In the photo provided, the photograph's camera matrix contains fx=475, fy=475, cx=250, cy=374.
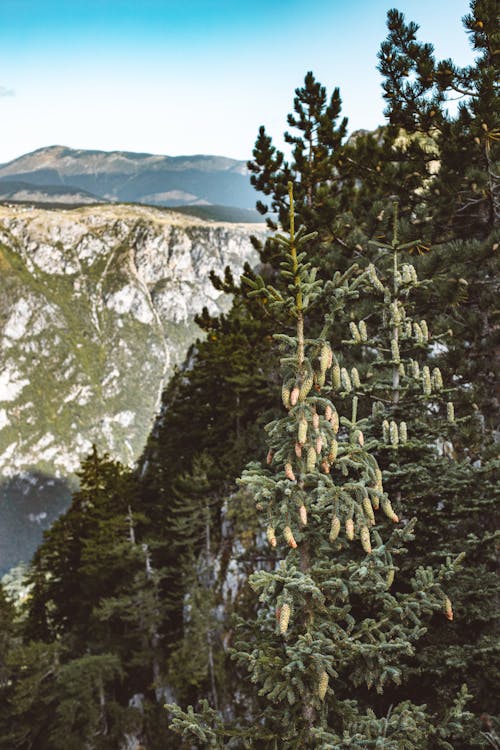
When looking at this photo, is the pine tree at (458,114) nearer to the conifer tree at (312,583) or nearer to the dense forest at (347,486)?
the dense forest at (347,486)

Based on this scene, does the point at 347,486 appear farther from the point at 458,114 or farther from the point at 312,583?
the point at 458,114

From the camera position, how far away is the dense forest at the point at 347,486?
5.48 meters

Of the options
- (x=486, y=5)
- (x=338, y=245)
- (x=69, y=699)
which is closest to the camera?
(x=486, y=5)

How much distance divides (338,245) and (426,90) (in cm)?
500

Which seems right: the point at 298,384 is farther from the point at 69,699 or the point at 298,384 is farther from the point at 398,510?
the point at 69,699

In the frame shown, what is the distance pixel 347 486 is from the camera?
537 centimetres

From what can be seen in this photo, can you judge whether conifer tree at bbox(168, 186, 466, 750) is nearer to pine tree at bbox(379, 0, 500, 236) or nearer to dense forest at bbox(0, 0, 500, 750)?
dense forest at bbox(0, 0, 500, 750)

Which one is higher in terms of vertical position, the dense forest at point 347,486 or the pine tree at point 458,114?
the pine tree at point 458,114

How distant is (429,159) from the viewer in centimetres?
1280

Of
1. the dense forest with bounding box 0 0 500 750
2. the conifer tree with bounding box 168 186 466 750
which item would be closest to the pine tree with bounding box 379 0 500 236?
the dense forest with bounding box 0 0 500 750

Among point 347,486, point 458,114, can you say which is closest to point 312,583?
point 347,486

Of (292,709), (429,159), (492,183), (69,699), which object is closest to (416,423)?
(292,709)

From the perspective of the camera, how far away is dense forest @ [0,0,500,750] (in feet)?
18.0

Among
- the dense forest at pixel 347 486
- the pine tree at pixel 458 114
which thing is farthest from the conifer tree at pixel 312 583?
the pine tree at pixel 458 114
